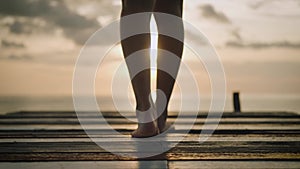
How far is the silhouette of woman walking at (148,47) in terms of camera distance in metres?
2.19

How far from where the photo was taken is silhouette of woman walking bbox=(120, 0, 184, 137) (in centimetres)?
219

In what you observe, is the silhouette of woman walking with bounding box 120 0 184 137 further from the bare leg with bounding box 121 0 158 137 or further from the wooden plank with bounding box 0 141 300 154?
the wooden plank with bounding box 0 141 300 154

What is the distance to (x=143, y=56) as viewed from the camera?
87.1 inches

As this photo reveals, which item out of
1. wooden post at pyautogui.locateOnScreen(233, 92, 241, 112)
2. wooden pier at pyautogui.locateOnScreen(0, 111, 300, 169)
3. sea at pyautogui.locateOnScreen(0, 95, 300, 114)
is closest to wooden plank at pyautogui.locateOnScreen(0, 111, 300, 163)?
wooden pier at pyautogui.locateOnScreen(0, 111, 300, 169)

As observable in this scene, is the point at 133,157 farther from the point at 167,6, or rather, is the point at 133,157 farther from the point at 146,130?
the point at 167,6

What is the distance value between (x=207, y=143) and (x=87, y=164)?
66 cm

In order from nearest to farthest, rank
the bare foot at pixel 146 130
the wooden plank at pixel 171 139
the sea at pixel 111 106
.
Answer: the wooden plank at pixel 171 139 → the bare foot at pixel 146 130 → the sea at pixel 111 106

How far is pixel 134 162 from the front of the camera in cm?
142

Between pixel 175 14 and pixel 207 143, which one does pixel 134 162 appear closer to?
pixel 207 143

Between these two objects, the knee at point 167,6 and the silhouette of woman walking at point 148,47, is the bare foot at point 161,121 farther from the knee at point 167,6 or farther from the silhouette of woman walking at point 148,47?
the knee at point 167,6

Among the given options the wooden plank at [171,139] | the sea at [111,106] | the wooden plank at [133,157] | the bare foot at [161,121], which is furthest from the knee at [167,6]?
the sea at [111,106]

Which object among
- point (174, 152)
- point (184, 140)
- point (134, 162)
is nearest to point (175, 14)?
point (184, 140)

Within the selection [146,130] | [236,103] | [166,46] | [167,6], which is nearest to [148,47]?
[166,46]

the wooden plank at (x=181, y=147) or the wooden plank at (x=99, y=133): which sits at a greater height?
the wooden plank at (x=99, y=133)
